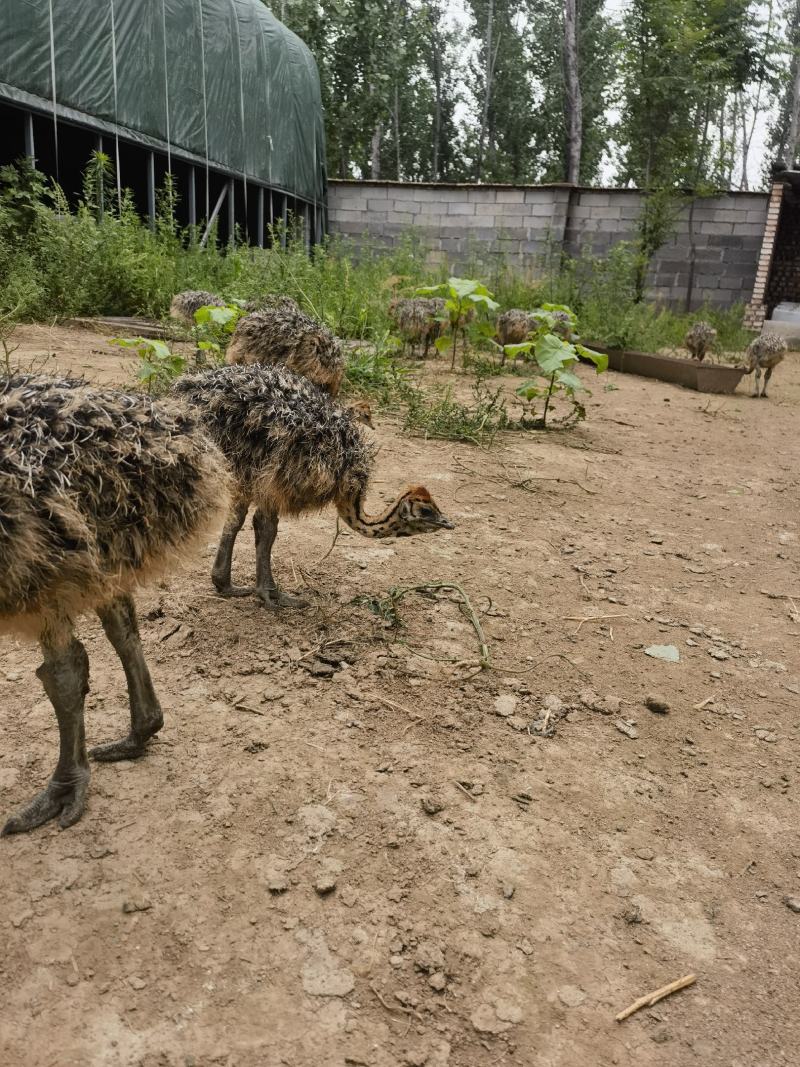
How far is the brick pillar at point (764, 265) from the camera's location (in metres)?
19.1

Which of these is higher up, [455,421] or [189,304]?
[189,304]

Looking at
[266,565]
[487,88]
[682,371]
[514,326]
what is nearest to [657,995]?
[266,565]

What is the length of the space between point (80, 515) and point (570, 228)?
2000 centimetres

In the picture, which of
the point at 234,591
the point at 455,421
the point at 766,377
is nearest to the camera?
the point at 234,591

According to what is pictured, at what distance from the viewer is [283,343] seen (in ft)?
21.8

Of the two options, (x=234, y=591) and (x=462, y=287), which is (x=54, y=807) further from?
(x=462, y=287)

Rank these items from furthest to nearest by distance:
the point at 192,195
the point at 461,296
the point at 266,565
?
the point at 192,195 < the point at 461,296 < the point at 266,565

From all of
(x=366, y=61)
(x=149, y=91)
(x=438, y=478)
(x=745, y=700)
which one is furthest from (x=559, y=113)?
(x=745, y=700)

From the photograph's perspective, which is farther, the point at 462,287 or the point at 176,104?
the point at 176,104

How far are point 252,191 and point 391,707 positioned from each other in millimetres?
19433

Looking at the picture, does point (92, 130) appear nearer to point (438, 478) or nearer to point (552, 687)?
point (438, 478)

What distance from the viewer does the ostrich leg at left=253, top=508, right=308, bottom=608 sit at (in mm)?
3990

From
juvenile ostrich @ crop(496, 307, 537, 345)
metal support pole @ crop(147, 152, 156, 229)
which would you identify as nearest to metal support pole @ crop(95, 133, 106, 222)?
metal support pole @ crop(147, 152, 156, 229)

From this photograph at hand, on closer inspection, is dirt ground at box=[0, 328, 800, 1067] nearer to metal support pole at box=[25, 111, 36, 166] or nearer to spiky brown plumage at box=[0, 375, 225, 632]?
spiky brown plumage at box=[0, 375, 225, 632]
